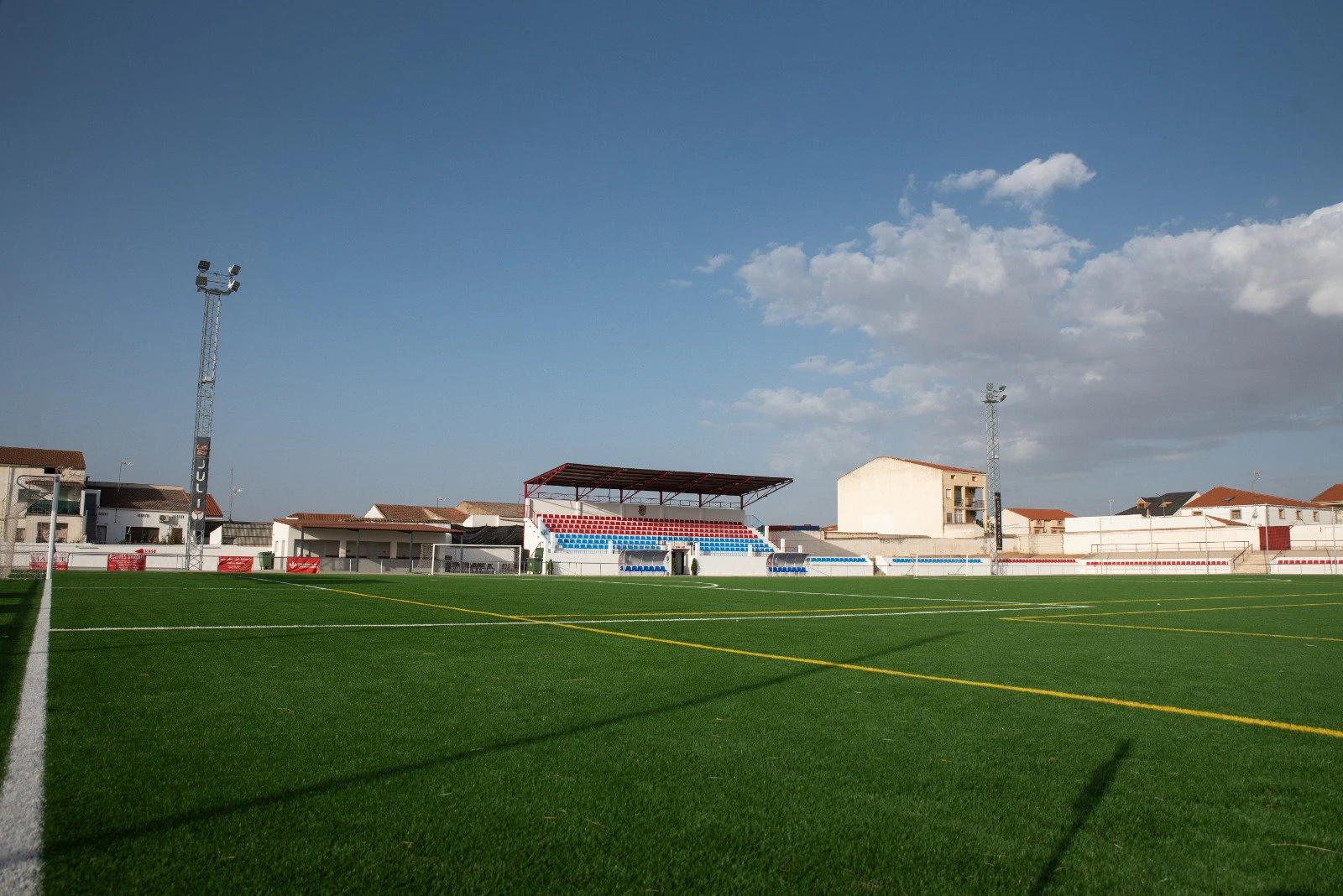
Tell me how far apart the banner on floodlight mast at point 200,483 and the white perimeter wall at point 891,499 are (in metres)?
51.7

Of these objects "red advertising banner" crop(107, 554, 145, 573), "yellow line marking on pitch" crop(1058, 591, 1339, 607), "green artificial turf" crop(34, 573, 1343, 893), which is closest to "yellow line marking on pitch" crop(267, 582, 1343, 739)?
"green artificial turf" crop(34, 573, 1343, 893)

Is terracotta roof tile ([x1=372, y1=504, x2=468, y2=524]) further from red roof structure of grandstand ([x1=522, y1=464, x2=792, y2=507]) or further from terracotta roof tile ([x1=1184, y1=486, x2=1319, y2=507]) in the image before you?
terracotta roof tile ([x1=1184, y1=486, x2=1319, y2=507])

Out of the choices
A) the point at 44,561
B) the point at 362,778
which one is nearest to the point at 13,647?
the point at 362,778

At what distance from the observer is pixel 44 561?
32.6 m

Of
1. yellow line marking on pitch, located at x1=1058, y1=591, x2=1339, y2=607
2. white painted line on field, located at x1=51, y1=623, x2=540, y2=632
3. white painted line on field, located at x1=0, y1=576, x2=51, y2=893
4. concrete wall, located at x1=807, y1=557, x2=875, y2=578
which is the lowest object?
concrete wall, located at x1=807, y1=557, x2=875, y2=578

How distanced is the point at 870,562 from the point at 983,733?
4708cm

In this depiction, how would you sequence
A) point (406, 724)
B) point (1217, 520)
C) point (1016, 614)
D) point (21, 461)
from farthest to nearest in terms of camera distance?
point (1217, 520), point (21, 461), point (1016, 614), point (406, 724)

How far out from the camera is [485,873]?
2.59m

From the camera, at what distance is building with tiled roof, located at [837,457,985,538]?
2778 inches

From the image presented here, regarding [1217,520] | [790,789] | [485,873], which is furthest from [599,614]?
[1217,520]

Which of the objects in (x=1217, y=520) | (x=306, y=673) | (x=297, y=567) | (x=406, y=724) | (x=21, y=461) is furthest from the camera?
(x=1217, y=520)

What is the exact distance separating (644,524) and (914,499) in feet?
93.8

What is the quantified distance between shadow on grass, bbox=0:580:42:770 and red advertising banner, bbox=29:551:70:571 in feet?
55.6

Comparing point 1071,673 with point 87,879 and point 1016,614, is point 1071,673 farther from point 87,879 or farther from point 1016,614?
point 1016,614
